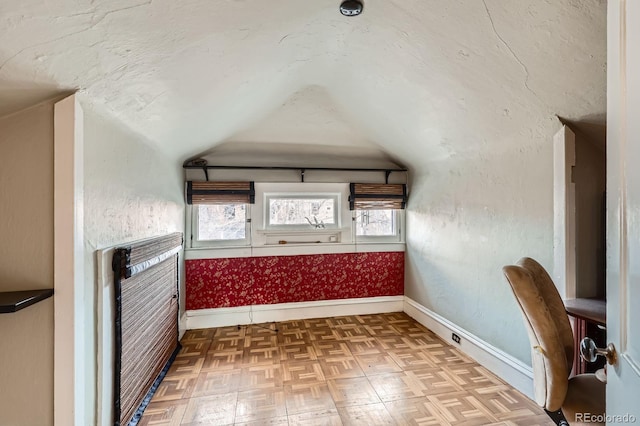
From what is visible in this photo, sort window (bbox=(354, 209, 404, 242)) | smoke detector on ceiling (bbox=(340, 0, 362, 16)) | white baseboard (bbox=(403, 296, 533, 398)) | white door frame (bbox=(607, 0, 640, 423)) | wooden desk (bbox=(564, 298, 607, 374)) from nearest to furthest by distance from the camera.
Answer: white door frame (bbox=(607, 0, 640, 423))
smoke detector on ceiling (bbox=(340, 0, 362, 16))
wooden desk (bbox=(564, 298, 607, 374))
white baseboard (bbox=(403, 296, 533, 398))
window (bbox=(354, 209, 404, 242))

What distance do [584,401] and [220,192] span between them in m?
3.18

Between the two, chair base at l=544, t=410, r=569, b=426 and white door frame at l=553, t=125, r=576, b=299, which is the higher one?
white door frame at l=553, t=125, r=576, b=299

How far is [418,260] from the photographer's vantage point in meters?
3.47

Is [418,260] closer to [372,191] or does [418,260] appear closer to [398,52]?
[372,191]

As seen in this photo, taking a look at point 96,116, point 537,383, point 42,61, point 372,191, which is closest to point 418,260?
point 372,191

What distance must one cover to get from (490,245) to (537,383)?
50.1 inches

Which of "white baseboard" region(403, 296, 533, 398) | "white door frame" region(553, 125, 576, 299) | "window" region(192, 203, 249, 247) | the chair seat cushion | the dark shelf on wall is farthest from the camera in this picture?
"window" region(192, 203, 249, 247)

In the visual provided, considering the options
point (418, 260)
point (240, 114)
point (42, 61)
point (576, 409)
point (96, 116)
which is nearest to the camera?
point (42, 61)

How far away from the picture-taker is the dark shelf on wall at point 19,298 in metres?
1.01

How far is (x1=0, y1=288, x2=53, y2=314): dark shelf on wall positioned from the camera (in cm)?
101

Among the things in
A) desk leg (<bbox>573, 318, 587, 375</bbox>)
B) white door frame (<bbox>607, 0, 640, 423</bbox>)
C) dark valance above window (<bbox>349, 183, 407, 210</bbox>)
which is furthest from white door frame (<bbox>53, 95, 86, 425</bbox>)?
dark valance above window (<bbox>349, 183, 407, 210</bbox>)

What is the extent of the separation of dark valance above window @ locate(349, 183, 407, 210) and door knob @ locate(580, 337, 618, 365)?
288 centimetres

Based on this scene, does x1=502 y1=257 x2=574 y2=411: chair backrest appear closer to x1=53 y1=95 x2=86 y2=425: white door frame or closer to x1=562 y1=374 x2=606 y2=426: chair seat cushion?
x1=562 y1=374 x2=606 y2=426: chair seat cushion

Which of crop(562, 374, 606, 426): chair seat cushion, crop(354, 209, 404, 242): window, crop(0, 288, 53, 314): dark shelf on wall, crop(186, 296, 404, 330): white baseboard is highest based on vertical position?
crop(354, 209, 404, 242): window
